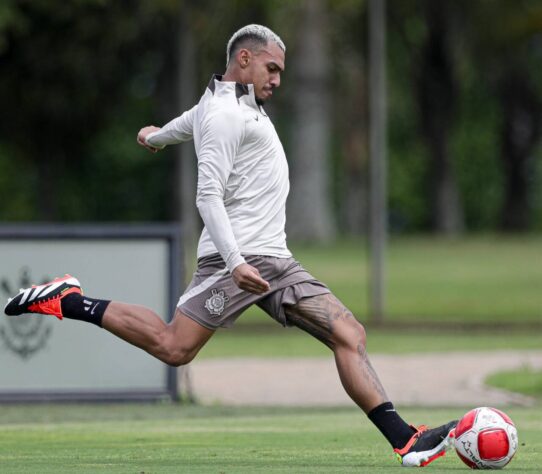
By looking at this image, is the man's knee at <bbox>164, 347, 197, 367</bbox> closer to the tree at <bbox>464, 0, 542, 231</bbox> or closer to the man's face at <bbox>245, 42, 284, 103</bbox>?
the man's face at <bbox>245, 42, 284, 103</bbox>

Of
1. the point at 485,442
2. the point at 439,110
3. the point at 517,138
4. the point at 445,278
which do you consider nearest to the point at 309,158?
the point at 439,110

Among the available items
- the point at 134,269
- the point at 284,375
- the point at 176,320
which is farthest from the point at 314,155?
the point at 176,320

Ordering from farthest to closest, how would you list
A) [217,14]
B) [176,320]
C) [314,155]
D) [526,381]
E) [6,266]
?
[314,155] < [217,14] < [526,381] < [6,266] < [176,320]

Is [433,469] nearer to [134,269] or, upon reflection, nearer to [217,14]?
[134,269]

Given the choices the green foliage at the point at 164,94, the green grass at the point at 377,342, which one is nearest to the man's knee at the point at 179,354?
the green grass at the point at 377,342

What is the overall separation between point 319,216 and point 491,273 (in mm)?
12626

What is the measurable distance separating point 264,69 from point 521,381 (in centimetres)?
919

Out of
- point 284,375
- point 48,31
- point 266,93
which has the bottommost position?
point 284,375

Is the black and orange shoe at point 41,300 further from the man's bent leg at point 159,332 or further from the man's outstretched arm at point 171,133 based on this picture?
the man's outstretched arm at point 171,133

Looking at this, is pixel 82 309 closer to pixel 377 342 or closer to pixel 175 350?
pixel 175 350

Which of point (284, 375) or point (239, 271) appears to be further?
point (284, 375)

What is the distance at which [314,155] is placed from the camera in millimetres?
46906

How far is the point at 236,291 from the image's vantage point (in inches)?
360

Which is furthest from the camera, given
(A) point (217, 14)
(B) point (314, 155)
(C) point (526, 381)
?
(B) point (314, 155)
